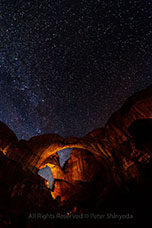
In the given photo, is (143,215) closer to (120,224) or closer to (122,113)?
(120,224)

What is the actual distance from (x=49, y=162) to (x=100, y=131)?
887 cm

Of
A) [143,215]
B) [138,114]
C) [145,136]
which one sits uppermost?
[138,114]

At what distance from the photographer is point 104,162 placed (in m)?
15.0

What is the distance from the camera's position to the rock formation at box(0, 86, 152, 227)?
968 centimetres

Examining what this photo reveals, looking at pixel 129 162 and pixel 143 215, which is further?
pixel 129 162

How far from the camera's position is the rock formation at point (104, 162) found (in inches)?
381

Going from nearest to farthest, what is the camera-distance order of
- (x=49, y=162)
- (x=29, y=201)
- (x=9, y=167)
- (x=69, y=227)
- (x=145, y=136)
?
1. (x=69, y=227)
2. (x=29, y=201)
3. (x=9, y=167)
4. (x=145, y=136)
5. (x=49, y=162)

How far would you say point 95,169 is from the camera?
20359mm

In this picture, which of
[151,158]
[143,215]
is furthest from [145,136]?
[143,215]

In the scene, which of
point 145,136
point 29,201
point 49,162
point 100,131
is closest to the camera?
point 29,201

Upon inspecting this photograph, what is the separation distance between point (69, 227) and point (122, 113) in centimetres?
938

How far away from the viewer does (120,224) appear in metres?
7.41

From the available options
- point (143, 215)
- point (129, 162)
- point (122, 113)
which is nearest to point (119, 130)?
point (122, 113)

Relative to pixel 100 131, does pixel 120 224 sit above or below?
below
